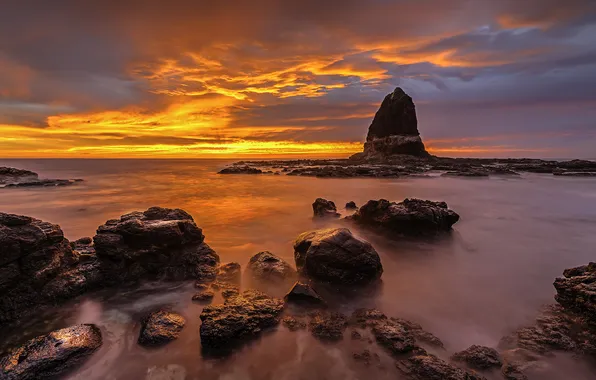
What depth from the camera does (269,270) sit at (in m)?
7.34

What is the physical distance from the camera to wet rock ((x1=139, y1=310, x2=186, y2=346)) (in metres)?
4.84

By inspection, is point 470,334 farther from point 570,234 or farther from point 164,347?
point 570,234

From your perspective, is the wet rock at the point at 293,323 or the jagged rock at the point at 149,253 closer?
the wet rock at the point at 293,323

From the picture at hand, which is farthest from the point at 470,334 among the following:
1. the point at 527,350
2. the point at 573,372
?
the point at 573,372

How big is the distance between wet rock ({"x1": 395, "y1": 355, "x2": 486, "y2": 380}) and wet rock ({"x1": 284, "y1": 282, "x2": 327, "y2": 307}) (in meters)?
1.94

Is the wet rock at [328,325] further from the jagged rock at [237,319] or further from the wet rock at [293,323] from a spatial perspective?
the jagged rock at [237,319]

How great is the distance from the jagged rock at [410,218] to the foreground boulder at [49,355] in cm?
946

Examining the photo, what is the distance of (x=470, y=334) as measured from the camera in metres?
5.11

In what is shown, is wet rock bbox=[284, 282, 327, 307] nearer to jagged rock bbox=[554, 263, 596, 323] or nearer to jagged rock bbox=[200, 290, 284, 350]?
jagged rock bbox=[200, 290, 284, 350]

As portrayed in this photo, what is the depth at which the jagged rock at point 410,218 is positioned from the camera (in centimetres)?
1092

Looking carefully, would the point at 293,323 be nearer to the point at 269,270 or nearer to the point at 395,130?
the point at 269,270

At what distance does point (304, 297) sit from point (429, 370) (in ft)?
8.41

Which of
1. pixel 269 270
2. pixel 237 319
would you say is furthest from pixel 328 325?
pixel 269 270

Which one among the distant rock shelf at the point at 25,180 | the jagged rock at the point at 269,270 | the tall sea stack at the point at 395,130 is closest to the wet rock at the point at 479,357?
the jagged rock at the point at 269,270
